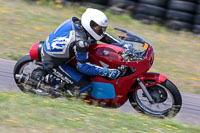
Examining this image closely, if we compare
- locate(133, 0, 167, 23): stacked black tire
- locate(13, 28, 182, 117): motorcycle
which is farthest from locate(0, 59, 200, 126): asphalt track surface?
locate(133, 0, 167, 23): stacked black tire

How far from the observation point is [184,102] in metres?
6.54

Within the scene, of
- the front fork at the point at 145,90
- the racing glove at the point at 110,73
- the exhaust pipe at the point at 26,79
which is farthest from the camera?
the exhaust pipe at the point at 26,79

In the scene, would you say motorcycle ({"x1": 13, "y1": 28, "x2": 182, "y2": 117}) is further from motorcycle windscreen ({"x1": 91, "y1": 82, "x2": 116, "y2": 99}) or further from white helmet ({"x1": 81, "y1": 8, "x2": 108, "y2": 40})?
white helmet ({"x1": 81, "y1": 8, "x2": 108, "y2": 40})

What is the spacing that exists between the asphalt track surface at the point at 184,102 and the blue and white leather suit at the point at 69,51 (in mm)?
961

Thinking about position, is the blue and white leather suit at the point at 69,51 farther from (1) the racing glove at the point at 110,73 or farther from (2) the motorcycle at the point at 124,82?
(2) the motorcycle at the point at 124,82

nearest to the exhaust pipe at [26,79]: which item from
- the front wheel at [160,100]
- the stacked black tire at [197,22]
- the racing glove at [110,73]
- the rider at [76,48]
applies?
the rider at [76,48]

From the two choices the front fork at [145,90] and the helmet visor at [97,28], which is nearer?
the helmet visor at [97,28]

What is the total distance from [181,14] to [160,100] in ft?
19.5

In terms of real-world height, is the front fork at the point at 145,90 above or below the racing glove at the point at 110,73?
below

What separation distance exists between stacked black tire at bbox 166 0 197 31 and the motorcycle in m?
5.71

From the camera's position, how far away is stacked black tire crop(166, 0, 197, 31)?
10695 mm

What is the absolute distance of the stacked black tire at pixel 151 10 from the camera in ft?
35.9

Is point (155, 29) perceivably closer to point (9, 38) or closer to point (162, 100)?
point (9, 38)

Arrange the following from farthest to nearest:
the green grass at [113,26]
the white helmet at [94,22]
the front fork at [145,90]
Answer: the green grass at [113,26] → the front fork at [145,90] → the white helmet at [94,22]
